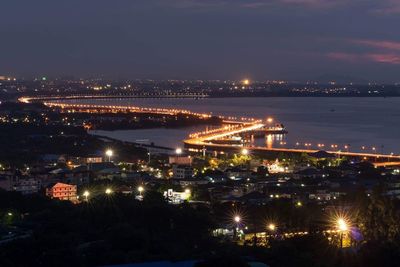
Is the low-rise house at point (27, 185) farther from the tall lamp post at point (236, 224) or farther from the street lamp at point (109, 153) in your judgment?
the street lamp at point (109, 153)

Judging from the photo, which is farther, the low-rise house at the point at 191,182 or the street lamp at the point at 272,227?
the low-rise house at the point at 191,182

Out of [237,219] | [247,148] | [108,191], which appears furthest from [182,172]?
[247,148]

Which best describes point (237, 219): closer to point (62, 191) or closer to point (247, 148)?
point (62, 191)

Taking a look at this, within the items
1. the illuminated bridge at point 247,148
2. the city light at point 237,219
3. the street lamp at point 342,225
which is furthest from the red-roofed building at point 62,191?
the illuminated bridge at point 247,148

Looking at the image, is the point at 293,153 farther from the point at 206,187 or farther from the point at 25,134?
the point at 25,134

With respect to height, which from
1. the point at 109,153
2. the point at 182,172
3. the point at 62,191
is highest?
the point at 109,153

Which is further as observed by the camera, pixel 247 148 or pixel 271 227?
pixel 247 148

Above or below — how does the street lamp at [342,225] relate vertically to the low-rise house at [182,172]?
below

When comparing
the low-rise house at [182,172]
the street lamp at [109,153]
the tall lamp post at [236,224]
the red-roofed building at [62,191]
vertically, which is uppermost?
the street lamp at [109,153]
